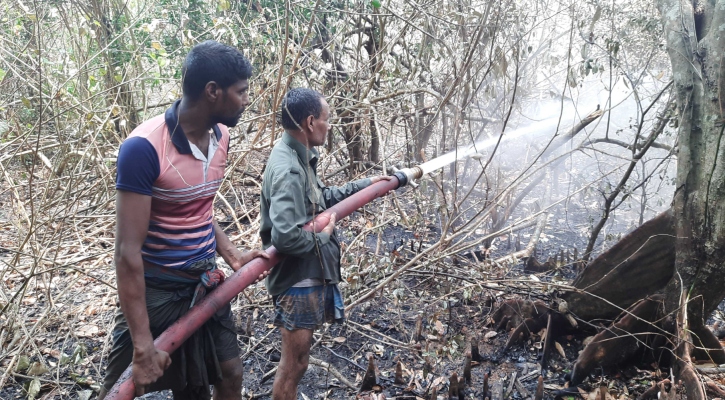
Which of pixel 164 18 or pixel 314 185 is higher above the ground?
pixel 164 18

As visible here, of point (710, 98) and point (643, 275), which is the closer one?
point (710, 98)

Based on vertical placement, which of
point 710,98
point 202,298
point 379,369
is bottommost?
point 379,369

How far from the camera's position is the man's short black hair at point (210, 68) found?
1924 mm

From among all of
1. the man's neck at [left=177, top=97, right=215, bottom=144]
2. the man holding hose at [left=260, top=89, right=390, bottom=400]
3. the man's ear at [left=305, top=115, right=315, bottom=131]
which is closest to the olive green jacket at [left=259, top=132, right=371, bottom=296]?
the man holding hose at [left=260, top=89, right=390, bottom=400]

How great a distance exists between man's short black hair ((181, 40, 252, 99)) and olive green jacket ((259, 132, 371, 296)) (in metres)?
0.56

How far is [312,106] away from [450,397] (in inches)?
84.9

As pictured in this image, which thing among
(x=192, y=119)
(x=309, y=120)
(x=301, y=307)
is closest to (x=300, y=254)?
(x=301, y=307)

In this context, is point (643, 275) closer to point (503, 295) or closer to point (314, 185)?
point (503, 295)

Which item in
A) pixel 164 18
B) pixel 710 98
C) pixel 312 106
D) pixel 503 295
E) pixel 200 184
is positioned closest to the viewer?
pixel 200 184

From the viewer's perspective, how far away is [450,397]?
10.7 feet

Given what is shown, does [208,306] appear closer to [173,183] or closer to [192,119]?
[173,183]

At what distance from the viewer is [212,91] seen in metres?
1.96

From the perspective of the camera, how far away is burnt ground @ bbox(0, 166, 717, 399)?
334cm

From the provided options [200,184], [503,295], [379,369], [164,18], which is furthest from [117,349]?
[164,18]
